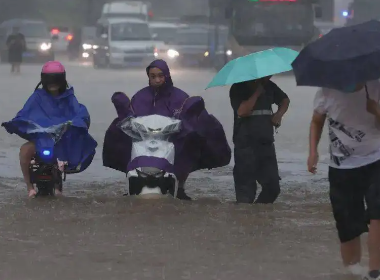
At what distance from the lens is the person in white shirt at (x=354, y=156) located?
6332 mm

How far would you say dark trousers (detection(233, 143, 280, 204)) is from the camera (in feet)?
30.4

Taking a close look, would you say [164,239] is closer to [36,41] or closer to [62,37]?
[36,41]

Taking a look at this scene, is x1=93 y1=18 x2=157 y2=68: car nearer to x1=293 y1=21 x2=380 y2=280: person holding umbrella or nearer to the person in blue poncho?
the person in blue poncho

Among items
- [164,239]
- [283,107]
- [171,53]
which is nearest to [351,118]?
[164,239]

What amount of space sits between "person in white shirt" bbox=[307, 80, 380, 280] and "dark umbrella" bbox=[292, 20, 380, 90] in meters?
0.08

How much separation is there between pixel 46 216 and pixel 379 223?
10.9 ft

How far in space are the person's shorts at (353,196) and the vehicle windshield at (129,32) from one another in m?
41.4

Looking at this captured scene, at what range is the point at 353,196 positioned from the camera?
21.4 feet

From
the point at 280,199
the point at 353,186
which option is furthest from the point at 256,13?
the point at 353,186

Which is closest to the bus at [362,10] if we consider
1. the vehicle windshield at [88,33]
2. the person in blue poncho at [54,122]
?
the vehicle windshield at [88,33]

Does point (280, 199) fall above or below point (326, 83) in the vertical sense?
below

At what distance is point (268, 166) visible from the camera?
932 centimetres

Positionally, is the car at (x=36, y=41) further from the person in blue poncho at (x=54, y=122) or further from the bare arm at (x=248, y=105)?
the bare arm at (x=248, y=105)

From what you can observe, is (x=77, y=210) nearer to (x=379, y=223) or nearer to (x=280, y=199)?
(x=280, y=199)
